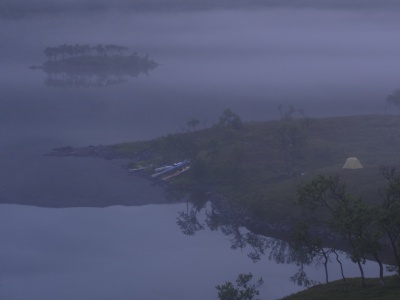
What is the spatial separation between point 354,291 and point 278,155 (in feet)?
77.9

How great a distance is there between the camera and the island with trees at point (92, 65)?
358 ft

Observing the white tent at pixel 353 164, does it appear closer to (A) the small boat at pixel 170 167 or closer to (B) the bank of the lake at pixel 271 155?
(B) the bank of the lake at pixel 271 155

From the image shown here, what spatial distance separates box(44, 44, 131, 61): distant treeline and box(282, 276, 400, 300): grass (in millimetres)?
106754

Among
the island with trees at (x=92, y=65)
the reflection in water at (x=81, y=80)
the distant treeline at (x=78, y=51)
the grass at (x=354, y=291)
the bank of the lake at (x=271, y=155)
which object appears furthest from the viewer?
the distant treeline at (x=78, y=51)

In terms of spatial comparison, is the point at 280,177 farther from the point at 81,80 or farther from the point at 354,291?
the point at 81,80

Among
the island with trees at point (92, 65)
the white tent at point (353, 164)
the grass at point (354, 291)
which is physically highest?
the island with trees at point (92, 65)

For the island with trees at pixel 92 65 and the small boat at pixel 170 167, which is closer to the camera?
the small boat at pixel 170 167

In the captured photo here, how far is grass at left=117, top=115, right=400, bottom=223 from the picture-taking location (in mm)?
35125

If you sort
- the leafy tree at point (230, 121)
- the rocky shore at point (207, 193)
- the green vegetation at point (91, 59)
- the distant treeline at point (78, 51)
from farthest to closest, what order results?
the distant treeline at point (78, 51) < the green vegetation at point (91, 59) < the leafy tree at point (230, 121) < the rocky shore at point (207, 193)

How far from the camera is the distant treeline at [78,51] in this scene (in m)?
125

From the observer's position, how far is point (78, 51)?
12456 cm

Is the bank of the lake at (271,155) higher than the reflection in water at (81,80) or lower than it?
lower

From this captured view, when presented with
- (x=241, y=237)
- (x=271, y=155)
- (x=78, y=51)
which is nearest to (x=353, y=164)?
(x=271, y=155)

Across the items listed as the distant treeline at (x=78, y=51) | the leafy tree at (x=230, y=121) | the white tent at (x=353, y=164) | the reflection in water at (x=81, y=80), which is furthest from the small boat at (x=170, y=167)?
the distant treeline at (x=78, y=51)
